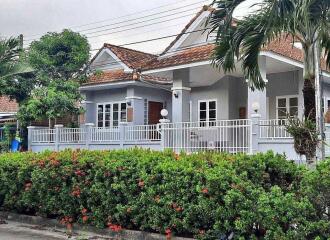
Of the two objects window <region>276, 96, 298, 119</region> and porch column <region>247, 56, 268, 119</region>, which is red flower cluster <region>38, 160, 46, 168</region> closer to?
porch column <region>247, 56, 268, 119</region>

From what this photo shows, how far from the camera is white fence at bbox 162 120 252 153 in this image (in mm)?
15000

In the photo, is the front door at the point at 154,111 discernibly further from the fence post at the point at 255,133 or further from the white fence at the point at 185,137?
the fence post at the point at 255,133

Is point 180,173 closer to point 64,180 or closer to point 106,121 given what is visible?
point 64,180

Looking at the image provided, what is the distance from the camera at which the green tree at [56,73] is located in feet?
66.5

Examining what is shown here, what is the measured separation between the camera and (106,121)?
77.9 feet

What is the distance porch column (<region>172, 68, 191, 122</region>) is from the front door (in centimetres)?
455

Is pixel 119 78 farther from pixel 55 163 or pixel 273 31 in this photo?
pixel 273 31

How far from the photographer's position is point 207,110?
70.0 ft

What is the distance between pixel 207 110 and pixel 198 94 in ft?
3.02

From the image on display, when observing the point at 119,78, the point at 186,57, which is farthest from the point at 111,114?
the point at 186,57

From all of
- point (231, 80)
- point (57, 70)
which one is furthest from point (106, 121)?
point (231, 80)

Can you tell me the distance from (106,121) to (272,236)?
18040mm

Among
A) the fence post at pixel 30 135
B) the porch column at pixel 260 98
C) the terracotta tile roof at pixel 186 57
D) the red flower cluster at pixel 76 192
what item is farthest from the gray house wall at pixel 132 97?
the red flower cluster at pixel 76 192

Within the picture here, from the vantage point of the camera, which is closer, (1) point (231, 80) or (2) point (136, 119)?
(1) point (231, 80)
